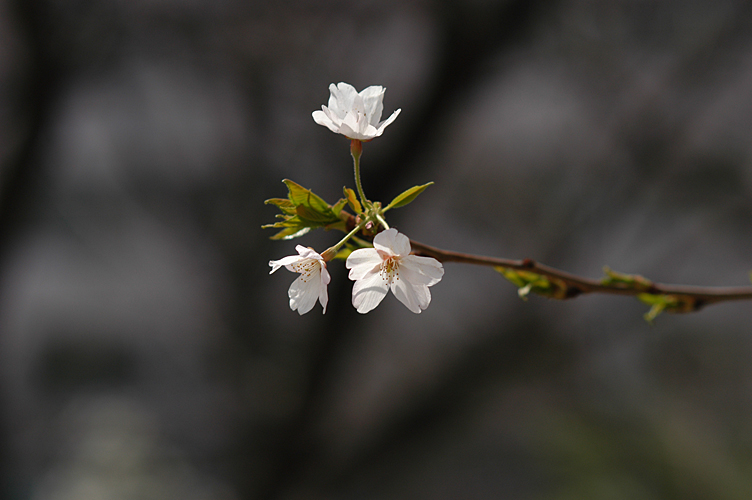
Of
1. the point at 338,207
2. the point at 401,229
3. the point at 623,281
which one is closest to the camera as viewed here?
the point at 338,207

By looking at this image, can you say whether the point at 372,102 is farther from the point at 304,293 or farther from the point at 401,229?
the point at 401,229

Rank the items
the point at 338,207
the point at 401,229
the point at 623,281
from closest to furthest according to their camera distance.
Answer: the point at 338,207
the point at 623,281
the point at 401,229

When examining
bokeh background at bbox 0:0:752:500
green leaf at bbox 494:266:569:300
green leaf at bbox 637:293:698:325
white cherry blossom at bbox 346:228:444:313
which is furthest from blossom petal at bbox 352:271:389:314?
bokeh background at bbox 0:0:752:500

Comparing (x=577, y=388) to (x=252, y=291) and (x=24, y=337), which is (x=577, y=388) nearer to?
(x=252, y=291)

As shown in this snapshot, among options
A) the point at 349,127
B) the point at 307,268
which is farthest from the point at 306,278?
the point at 349,127

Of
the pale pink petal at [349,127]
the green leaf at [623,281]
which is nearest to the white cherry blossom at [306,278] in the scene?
the pale pink petal at [349,127]

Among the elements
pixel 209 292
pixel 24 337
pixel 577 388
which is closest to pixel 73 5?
pixel 209 292
